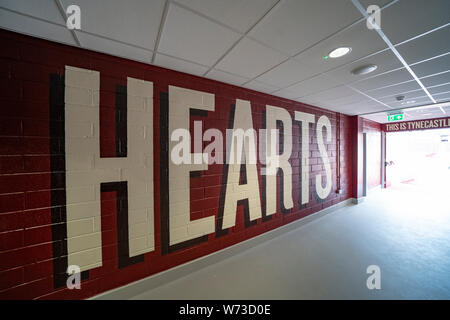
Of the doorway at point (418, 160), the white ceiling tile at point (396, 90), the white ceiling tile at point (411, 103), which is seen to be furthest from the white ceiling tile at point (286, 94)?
the doorway at point (418, 160)

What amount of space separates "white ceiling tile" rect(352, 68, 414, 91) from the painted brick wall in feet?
7.46

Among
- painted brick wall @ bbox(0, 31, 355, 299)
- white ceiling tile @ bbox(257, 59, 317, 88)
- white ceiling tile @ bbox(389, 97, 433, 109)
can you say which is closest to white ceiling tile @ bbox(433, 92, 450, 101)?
white ceiling tile @ bbox(389, 97, 433, 109)

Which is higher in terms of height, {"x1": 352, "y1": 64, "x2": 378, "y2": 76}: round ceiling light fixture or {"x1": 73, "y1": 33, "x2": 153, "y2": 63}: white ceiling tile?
{"x1": 73, "y1": 33, "x2": 153, "y2": 63}: white ceiling tile

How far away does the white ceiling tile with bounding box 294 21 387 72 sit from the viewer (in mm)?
1348

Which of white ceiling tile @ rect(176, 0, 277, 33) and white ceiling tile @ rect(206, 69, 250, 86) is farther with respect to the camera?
white ceiling tile @ rect(206, 69, 250, 86)

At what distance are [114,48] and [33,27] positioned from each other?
1.75 feet

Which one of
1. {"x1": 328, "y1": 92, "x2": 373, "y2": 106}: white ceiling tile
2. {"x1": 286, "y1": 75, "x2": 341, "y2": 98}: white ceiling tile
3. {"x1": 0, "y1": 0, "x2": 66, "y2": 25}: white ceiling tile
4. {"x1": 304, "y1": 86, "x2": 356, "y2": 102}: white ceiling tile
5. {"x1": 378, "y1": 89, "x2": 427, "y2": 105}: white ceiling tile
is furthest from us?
{"x1": 328, "y1": 92, "x2": 373, "y2": 106}: white ceiling tile

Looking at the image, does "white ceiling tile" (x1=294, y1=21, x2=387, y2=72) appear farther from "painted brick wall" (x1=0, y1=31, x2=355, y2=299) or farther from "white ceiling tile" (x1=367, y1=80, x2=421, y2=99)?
"white ceiling tile" (x1=367, y1=80, x2=421, y2=99)

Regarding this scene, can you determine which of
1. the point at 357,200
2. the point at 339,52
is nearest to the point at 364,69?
the point at 339,52

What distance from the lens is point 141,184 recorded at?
Answer: 1.81 metres

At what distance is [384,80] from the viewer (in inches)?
88.8
